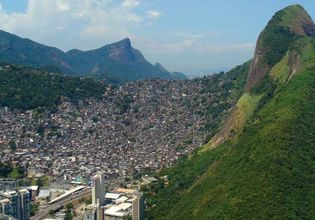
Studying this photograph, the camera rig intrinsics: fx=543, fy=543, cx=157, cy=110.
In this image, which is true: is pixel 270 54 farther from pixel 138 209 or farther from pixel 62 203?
pixel 138 209

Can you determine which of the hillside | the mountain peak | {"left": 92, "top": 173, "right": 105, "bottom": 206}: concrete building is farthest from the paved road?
the mountain peak

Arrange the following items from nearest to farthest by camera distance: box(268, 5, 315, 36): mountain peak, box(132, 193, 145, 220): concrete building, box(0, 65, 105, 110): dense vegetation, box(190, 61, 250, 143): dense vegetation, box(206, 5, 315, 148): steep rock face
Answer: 1. box(132, 193, 145, 220): concrete building
2. box(206, 5, 315, 148): steep rock face
3. box(190, 61, 250, 143): dense vegetation
4. box(268, 5, 315, 36): mountain peak
5. box(0, 65, 105, 110): dense vegetation

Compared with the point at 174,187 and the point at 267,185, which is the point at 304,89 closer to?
the point at 174,187

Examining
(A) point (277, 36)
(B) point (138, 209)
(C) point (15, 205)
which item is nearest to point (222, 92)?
(A) point (277, 36)

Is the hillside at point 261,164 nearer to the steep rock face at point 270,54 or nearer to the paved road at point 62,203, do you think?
the steep rock face at point 270,54

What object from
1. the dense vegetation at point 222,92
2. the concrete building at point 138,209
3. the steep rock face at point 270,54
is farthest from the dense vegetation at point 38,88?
the concrete building at point 138,209

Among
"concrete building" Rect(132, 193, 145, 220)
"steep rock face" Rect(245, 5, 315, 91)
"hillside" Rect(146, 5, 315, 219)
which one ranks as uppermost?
"steep rock face" Rect(245, 5, 315, 91)

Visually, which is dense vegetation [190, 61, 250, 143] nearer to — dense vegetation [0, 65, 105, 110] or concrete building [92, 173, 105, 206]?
dense vegetation [0, 65, 105, 110]
